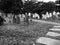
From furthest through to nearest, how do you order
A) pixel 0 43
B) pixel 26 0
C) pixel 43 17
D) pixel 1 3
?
pixel 43 17 → pixel 26 0 → pixel 1 3 → pixel 0 43

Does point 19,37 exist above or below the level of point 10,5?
below

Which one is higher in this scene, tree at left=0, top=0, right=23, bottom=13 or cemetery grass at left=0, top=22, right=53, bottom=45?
tree at left=0, top=0, right=23, bottom=13

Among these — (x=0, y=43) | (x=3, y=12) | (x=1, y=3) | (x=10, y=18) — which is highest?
(x=1, y=3)

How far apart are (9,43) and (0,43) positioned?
0.30 meters

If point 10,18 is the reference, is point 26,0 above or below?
above

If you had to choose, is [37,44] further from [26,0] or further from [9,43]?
[26,0]

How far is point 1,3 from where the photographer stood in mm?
7133

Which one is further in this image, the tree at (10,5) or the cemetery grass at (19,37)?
the tree at (10,5)

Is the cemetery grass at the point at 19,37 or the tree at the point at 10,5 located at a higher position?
the tree at the point at 10,5

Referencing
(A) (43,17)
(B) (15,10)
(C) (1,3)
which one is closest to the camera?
(C) (1,3)

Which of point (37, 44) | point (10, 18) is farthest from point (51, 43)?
point (10, 18)

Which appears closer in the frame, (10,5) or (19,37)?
(19,37)

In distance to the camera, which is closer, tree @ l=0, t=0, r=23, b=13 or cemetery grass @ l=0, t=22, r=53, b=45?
cemetery grass @ l=0, t=22, r=53, b=45

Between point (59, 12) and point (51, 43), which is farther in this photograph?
point (59, 12)
